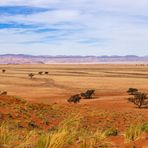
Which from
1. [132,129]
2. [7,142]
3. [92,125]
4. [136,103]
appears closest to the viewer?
[7,142]

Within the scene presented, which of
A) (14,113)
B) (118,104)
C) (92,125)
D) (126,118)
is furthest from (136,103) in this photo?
(14,113)

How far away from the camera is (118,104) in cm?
4100

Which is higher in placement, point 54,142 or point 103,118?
point 54,142

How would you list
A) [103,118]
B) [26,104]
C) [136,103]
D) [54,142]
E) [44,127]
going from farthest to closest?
[136,103]
[26,104]
[103,118]
[44,127]
[54,142]

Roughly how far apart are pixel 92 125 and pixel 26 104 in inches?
250

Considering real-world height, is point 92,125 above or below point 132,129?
A: below

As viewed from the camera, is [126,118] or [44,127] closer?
[44,127]

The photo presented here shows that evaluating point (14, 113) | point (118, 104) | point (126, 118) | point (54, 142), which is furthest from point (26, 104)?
point (54, 142)

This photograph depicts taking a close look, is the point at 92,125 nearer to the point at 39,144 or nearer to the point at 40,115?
the point at 40,115

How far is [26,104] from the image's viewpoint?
2800 cm

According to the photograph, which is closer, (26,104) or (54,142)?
(54,142)

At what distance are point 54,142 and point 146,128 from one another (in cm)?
485

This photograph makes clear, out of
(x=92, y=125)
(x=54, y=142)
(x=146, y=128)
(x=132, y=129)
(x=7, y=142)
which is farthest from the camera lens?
(x=92, y=125)

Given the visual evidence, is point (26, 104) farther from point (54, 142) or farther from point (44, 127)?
point (54, 142)
